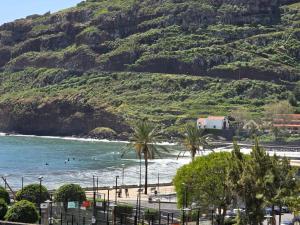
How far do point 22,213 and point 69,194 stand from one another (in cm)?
1218

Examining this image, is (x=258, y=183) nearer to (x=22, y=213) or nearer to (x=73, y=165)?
(x=22, y=213)

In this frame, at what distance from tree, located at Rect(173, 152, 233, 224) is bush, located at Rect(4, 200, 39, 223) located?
1130cm

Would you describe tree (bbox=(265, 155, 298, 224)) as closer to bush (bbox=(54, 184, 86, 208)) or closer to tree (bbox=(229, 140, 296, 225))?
tree (bbox=(229, 140, 296, 225))

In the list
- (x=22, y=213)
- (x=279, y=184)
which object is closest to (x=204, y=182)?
(x=279, y=184)

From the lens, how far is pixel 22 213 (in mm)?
46375

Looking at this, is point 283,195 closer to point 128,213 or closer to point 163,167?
point 128,213

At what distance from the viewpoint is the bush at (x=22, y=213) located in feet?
152

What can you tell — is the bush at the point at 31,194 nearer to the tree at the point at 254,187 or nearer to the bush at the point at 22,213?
the bush at the point at 22,213

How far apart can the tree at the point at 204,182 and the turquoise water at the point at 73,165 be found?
150 ft

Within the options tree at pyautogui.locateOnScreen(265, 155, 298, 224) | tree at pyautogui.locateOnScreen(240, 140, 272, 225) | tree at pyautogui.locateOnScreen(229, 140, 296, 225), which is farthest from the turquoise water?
tree at pyautogui.locateOnScreen(240, 140, 272, 225)

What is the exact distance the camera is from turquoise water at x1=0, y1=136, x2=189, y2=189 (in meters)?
113

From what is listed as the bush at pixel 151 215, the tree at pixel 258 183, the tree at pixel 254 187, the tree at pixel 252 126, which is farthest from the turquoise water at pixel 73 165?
the tree at pixel 254 187

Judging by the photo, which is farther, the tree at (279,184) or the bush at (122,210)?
the bush at (122,210)

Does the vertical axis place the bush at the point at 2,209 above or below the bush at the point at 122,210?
above
